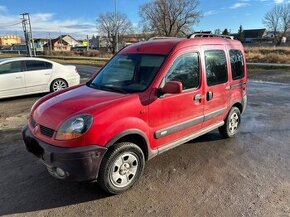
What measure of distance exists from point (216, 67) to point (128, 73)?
5.33 ft

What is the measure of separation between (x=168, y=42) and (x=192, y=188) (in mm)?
2174

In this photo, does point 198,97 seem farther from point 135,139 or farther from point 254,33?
point 254,33

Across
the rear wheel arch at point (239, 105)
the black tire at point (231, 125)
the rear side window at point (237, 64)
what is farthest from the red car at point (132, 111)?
the rear wheel arch at point (239, 105)

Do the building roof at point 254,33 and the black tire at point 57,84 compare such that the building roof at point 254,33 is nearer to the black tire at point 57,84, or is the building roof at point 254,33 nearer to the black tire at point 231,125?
the black tire at point 57,84

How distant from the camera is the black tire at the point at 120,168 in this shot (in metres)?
3.67

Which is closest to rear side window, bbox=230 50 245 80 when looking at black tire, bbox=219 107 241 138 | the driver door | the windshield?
black tire, bbox=219 107 241 138

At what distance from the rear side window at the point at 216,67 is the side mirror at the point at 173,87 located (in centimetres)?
→ 119

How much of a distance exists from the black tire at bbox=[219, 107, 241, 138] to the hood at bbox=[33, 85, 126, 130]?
2.68m

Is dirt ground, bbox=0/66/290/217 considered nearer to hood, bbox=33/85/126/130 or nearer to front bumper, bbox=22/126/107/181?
front bumper, bbox=22/126/107/181

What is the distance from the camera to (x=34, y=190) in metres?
3.97

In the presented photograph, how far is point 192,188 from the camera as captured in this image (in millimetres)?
4020

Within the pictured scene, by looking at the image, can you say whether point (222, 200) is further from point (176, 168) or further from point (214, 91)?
point (214, 91)

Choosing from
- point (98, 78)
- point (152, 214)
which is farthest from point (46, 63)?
point (152, 214)

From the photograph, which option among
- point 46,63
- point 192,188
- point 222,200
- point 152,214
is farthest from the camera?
point 46,63
